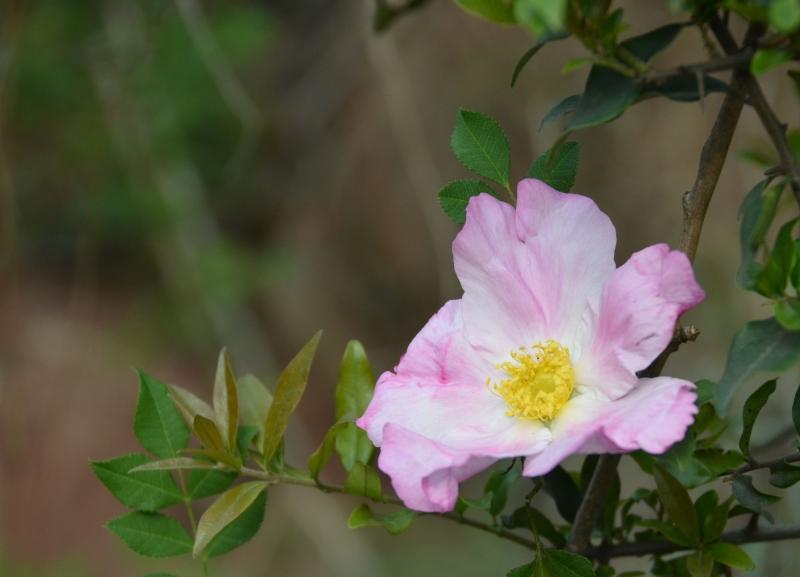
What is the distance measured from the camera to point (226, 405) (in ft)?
2.15

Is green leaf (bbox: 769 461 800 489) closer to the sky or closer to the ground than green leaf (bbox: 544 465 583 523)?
→ closer to the sky

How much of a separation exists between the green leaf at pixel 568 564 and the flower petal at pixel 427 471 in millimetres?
114

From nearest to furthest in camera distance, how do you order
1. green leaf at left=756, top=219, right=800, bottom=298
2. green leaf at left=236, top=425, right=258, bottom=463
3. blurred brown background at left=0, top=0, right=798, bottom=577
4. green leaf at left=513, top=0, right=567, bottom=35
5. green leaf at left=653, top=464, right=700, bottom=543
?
green leaf at left=513, top=0, right=567, bottom=35
green leaf at left=756, top=219, right=800, bottom=298
green leaf at left=653, top=464, right=700, bottom=543
green leaf at left=236, top=425, right=258, bottom=463
blurred brown background at left=0, top=0, right=798, bottom=577

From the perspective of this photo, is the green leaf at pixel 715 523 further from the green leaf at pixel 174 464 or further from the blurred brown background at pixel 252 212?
the blurred brown background at pixel 252 212

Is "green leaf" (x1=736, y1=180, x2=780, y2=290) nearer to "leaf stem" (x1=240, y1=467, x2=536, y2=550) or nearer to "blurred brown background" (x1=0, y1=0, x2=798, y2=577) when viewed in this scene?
"leaf stem" (x1=240, y1=467, x2=536, y2=550)

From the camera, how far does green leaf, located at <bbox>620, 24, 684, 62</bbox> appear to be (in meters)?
0.52

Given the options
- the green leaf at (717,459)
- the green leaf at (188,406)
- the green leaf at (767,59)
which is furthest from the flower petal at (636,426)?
the green leaf at (188,406)

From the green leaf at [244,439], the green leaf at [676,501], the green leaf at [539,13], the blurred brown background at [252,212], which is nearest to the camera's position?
the green leaf at [539,13]

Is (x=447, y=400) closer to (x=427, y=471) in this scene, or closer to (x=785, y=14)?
(x=427, y=471)

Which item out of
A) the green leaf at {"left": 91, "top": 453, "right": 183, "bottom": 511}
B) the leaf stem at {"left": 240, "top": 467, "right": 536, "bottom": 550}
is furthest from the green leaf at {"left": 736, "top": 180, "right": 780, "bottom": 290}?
the green leaf at {"left": 91, "top": 453, "right": 183, "bottom": 511}

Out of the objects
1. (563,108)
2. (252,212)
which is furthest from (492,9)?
(252,212)

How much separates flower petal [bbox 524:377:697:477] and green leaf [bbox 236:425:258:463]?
0.28 meters

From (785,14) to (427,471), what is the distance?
368 mm

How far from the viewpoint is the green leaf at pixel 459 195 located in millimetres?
652
